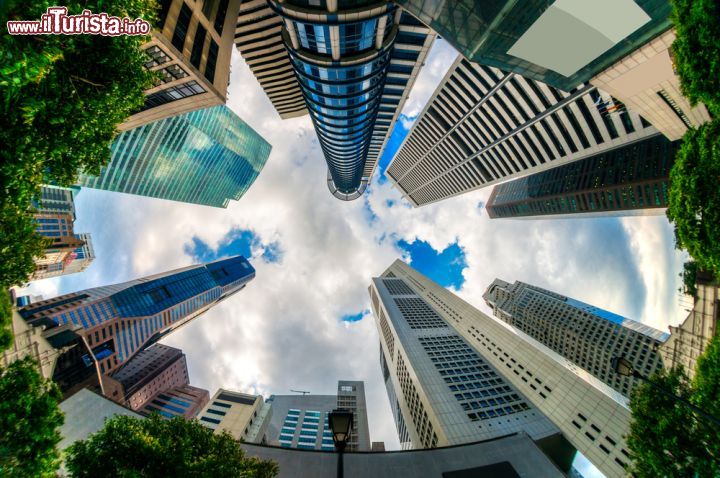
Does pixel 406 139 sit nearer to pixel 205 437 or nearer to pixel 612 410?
pixel 612 410

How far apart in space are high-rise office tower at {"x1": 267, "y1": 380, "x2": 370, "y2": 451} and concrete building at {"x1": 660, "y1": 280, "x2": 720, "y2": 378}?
78.5 metres

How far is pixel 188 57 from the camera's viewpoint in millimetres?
21562

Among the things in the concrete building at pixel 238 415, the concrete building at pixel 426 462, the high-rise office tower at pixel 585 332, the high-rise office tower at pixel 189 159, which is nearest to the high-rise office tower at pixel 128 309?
the concrete building at pixel 238 415

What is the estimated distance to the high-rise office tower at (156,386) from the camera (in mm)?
92812

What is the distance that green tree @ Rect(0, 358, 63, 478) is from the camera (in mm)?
6457

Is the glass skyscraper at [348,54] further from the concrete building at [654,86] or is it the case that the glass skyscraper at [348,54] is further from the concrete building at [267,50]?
the concrete building at [654,86]

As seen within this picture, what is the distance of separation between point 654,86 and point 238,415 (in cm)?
9602

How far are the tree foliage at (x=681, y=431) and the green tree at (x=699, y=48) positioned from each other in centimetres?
877

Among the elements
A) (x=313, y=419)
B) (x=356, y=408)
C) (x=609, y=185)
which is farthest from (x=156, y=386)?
(x=609, y=185)

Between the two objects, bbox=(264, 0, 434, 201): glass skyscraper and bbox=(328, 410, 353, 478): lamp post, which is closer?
bbox=(328, 410, 353, 478): lamp post

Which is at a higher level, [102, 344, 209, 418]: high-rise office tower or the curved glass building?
the curved glass building

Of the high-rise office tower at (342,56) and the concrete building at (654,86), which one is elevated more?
the high-rise office tower at (342,56)

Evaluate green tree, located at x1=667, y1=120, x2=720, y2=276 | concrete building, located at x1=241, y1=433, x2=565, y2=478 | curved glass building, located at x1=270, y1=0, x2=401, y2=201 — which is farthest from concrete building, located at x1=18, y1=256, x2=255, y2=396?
green tree, located at x1=667, y1=120, x2=720, y2=276

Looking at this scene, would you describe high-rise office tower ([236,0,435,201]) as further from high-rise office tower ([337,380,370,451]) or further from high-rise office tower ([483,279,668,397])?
high-rise office tower ([483,279,668,397])
